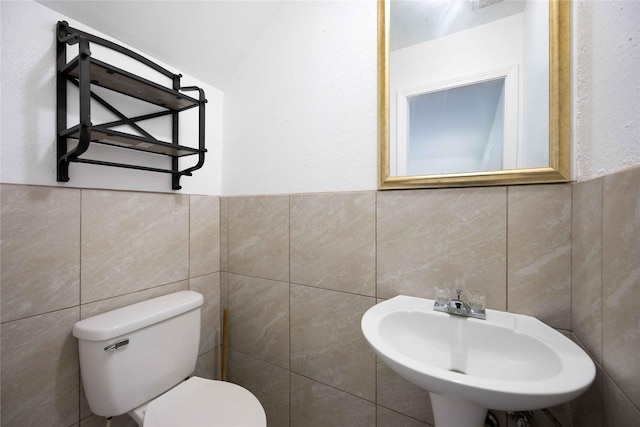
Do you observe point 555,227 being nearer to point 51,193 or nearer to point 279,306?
point 279,306

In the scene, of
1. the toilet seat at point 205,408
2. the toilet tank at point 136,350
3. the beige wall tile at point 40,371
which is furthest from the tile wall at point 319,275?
the toilet seat at point 205,408

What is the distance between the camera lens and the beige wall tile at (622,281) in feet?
1.56

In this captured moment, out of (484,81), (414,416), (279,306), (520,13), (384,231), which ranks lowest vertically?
(414,416)

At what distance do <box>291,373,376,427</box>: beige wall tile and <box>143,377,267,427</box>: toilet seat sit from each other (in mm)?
278

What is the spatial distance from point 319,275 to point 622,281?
90cm

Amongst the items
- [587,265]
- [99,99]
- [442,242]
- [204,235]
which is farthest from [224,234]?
[587,265]

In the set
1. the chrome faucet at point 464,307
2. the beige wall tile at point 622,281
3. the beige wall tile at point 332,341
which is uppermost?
the beige wall tile at point 622,281

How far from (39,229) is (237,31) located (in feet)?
3.82

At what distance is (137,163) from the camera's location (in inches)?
45.5

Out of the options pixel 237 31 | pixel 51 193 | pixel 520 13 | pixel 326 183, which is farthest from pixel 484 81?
pixel 51 193

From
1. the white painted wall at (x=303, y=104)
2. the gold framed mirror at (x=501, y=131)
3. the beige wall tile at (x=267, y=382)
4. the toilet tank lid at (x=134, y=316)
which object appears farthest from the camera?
the beige wall tile at (x=267, y=382)

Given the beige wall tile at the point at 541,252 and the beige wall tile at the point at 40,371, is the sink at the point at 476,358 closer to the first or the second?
the beige wall tile at the point at 541,252

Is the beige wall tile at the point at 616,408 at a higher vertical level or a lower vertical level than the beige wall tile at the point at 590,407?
higher

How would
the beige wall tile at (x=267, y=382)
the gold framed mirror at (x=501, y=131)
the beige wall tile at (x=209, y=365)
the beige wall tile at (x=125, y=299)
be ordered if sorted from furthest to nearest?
the beige wall tile at (x=209, y=365) < the beige wall tile at (x=267, y=382) < the beige wall tile at (x=125, y=299) < the gold framed mirror at (x=501, y=131)
